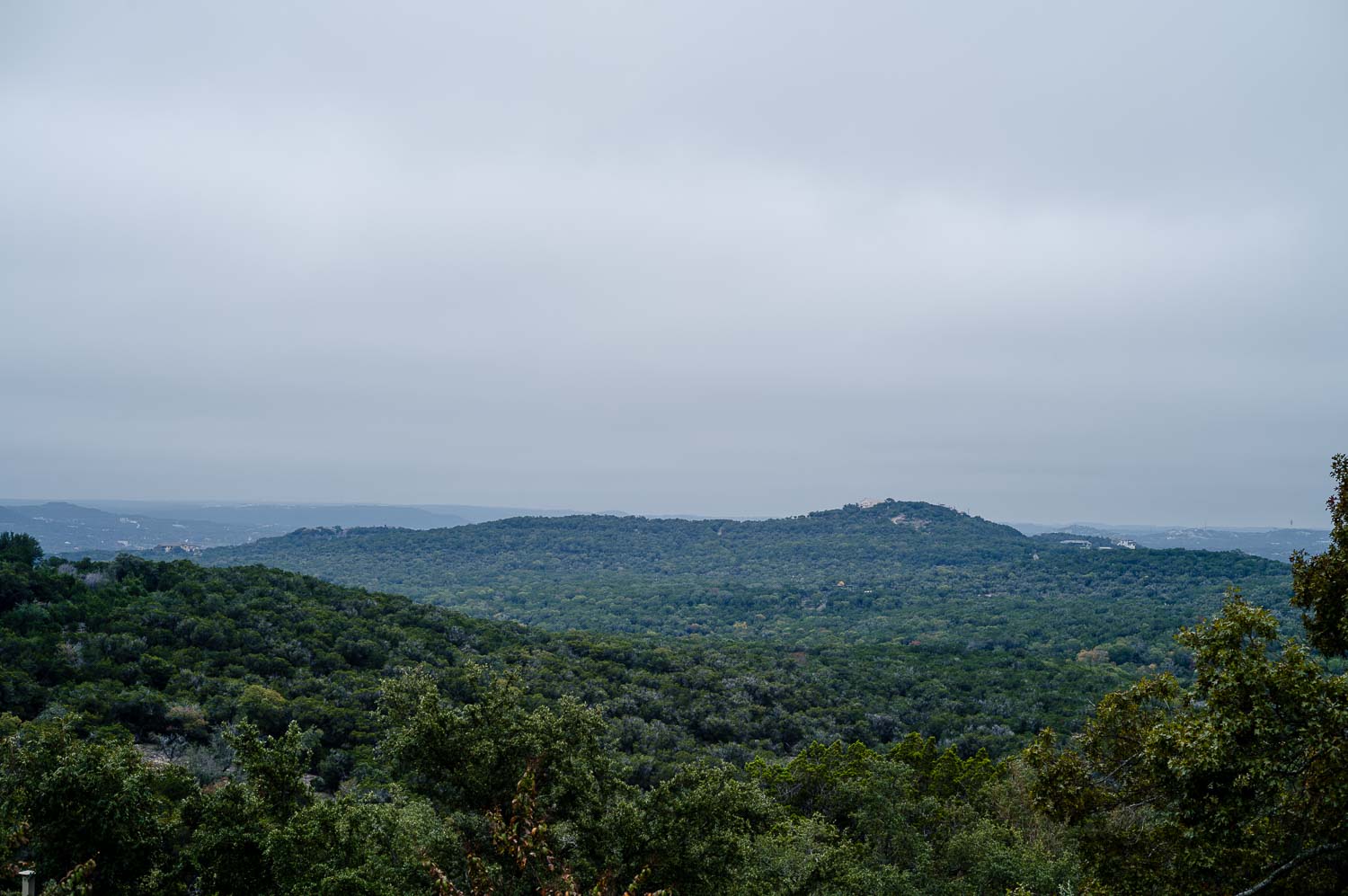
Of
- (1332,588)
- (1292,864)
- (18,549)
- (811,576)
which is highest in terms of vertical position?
(1332,588)

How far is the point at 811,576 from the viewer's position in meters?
133

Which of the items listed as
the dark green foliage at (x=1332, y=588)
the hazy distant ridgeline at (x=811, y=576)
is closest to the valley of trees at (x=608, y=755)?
the dark green foliage at (x=1332, y=588)

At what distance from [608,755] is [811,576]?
12353cm

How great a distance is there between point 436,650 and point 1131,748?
38879mm

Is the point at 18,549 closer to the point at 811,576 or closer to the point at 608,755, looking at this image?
the point at 608,755

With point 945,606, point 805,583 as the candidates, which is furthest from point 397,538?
point 945,606

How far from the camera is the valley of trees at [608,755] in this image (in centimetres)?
738

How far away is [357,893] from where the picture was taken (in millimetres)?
9602

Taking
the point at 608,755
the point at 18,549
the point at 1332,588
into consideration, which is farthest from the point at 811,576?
the point at 1332,588

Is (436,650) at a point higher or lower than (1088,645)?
higher

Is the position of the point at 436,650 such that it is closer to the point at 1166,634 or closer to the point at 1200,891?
the point at 1200,891

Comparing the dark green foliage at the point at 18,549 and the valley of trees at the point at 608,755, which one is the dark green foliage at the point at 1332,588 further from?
the dark green foliage at the point at 18,549

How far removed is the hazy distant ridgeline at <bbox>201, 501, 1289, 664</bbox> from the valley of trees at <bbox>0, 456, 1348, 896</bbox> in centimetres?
2600

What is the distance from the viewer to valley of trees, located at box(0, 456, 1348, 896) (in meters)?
7.38
